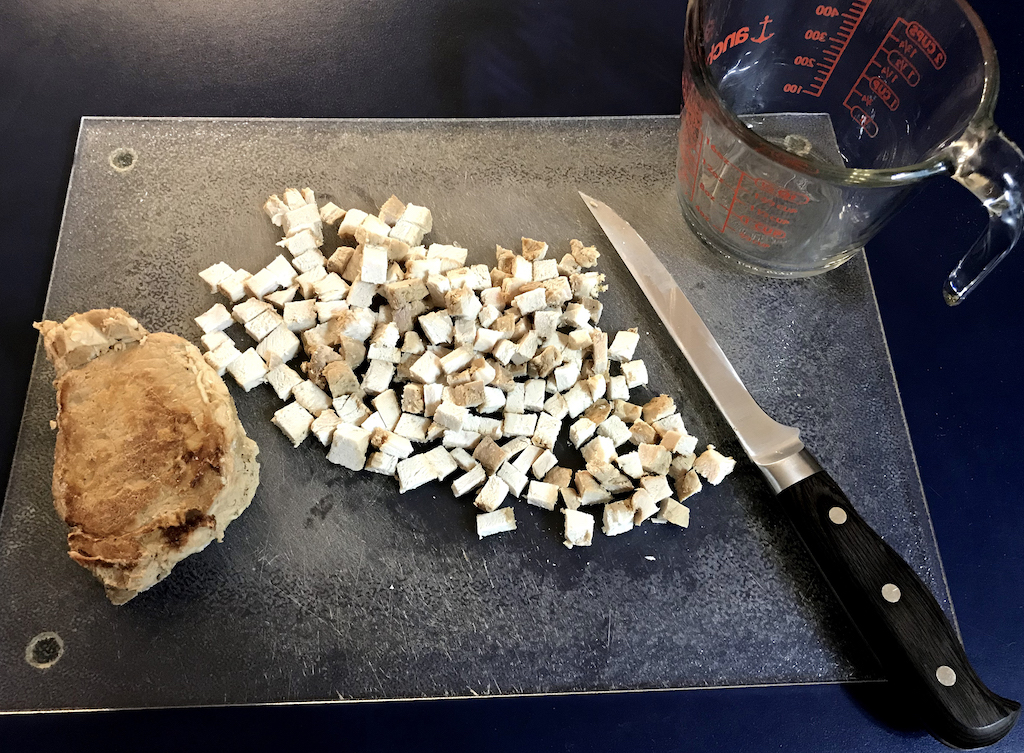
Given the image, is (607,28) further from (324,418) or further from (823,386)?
(324,418)

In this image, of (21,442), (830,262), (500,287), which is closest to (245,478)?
(21,442)

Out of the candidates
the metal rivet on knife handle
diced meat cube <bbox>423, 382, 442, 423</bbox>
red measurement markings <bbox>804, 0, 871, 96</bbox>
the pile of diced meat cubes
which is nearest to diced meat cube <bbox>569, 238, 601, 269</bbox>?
the pile of diced meat cubes

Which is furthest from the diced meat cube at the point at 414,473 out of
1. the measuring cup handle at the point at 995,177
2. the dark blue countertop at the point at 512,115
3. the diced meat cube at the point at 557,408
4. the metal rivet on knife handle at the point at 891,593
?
the measuring cup handle at the point at 995,177

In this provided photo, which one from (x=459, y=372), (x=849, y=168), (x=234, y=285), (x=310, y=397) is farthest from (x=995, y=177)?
(x=234, y=285)

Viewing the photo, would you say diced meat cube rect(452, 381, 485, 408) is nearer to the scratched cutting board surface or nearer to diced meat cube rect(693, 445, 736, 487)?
the scratched cutting board surface

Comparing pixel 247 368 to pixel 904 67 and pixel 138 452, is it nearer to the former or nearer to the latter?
pixel 138 452

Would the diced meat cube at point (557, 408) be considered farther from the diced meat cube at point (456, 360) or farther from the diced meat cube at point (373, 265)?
the diced meat cube at point (373, 265)
